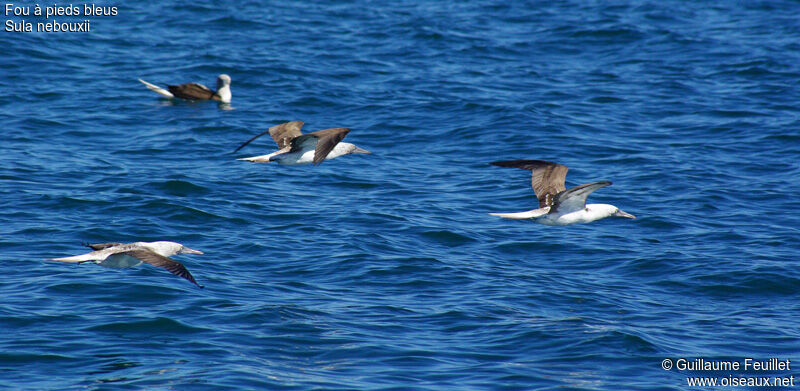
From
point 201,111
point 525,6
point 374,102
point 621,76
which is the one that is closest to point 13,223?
point 201,111

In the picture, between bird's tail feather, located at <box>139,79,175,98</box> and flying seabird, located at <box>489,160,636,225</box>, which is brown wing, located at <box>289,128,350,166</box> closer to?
flying seabird, located at <box>489,160,636,225</box>

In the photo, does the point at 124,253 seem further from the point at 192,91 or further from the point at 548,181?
the point at 192,91

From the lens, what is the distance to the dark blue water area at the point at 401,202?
34.3ft

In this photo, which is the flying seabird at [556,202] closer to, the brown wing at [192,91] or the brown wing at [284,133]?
the brown wing at [284,133]

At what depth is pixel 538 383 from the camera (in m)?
9.79

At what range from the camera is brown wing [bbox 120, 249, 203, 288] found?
970 cm

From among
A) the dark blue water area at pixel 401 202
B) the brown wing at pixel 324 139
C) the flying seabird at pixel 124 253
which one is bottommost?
the dark blue water area at pixel 401 202

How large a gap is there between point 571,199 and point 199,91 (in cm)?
1135

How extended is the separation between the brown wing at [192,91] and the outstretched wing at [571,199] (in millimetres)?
10970

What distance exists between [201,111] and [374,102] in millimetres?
3658

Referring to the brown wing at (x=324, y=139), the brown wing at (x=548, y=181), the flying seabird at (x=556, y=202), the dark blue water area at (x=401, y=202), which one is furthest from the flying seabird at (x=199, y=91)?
the flying seabird at (x=556, y=202)

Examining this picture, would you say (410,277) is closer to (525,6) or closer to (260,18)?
(260,18)

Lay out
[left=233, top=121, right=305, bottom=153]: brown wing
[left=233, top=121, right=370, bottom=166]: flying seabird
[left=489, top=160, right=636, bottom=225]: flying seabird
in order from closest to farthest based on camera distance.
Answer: [left=489, top=160, right=636, bottom=225]: flying seabird → [left=233, top=121, right=370, bottom=166]: flying seabird → [left=233, top=121, right=305, bottom=153]: brown wing

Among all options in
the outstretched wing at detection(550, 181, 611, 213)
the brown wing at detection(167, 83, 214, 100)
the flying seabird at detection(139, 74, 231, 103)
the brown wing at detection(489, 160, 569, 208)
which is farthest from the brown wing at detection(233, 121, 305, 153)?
the brown wing at detection(167, 83, 214, 100)
